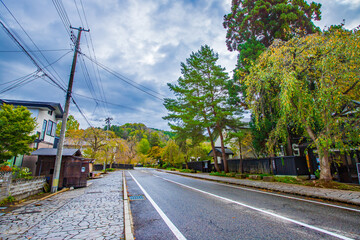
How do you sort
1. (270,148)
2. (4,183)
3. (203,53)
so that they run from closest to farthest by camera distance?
(4,183), (270,148), (203,53)

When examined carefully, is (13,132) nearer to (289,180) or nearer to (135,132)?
(289,180)

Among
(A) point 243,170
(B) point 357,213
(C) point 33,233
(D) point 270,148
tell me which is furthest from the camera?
(A) point 243,170

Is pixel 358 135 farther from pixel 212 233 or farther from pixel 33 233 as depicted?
pixel 33 233

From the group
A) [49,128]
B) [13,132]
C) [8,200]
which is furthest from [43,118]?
[8,200]

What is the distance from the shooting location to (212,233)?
3656mm

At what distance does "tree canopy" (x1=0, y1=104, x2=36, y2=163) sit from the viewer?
9.29m

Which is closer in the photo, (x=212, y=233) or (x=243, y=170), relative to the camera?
(x=212, y=233)

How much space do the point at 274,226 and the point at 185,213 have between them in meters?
2.42

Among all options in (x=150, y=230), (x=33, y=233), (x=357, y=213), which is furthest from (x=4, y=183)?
(x=357, y=213)

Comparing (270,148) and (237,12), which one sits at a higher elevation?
(237,12)

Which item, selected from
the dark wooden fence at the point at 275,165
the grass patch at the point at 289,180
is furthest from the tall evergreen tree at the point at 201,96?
the grass patch at the point at 289,180

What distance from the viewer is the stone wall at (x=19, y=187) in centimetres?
730

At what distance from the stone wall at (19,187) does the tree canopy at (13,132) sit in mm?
1941

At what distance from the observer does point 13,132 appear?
958 cm
